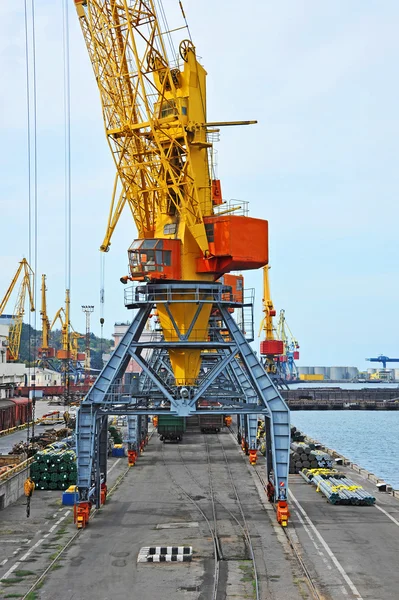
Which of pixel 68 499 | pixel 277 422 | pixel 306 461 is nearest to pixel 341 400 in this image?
pixel 306 461

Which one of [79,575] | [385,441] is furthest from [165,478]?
[385,441]

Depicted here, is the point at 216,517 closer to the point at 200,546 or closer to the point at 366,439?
the point at 200,546

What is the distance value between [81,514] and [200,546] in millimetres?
6942

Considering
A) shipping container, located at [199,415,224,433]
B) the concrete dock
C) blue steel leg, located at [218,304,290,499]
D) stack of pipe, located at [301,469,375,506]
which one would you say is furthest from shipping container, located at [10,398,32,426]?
blue steel leg, located at [218,304,290,499]

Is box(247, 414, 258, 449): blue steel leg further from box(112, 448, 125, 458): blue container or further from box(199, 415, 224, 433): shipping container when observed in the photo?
box(199, 415, 224, 433): shipping container

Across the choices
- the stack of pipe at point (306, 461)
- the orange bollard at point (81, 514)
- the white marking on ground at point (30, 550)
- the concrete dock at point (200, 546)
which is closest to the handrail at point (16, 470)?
the concrete dock at point (200, 546)

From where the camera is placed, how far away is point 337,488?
131 feet

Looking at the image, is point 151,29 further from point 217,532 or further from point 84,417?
point 217,532

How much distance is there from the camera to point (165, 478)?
48094mm

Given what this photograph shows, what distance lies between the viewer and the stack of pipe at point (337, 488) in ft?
125

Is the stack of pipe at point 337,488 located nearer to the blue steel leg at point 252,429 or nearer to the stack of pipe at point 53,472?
the blue steel leg at point 252,429

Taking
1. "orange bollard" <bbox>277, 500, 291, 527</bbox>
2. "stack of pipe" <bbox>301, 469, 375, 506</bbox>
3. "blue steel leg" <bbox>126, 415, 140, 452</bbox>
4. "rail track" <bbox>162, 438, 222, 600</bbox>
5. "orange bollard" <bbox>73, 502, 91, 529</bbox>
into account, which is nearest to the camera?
"rail track" <bbox>162, 438, 222, 600</bbox>

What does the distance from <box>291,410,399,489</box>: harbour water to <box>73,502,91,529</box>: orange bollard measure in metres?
38.4

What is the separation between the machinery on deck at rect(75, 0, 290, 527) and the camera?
34812 millimetres
